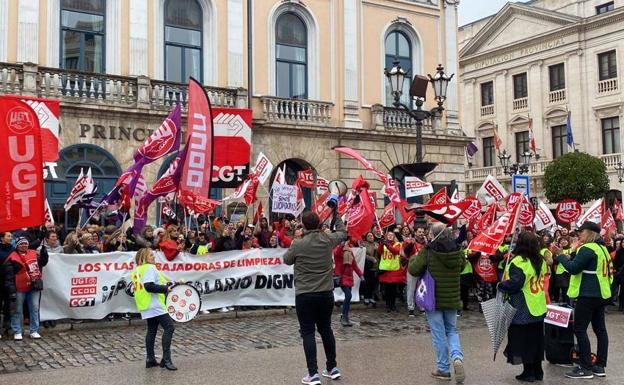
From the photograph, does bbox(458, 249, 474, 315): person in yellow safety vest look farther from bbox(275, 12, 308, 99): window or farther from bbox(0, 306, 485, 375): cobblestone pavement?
bbox(275, 12, 308, 99): window

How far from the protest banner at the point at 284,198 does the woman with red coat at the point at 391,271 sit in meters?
2.79

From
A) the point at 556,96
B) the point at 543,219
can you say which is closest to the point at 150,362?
the point at 543,219

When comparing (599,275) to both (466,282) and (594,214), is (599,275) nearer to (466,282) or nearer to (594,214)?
(466,282)

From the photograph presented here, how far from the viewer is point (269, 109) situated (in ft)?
76.4

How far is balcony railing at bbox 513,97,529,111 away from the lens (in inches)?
1945

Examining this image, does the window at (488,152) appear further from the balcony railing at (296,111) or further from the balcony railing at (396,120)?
the balcony railing at (296,111)

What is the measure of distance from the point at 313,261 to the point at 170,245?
6.26 m

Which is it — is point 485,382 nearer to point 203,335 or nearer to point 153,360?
point 153,360

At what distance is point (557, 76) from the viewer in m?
48.1

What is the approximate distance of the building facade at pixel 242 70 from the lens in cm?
1992

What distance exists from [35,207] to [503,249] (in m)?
9.11

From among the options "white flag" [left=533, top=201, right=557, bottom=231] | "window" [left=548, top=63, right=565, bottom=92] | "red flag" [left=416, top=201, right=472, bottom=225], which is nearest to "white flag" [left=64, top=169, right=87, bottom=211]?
"red flag" [left=416, top=201, right=472, bottom=225]

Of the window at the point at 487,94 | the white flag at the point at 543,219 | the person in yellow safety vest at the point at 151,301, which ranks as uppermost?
the window at the point at 487,94

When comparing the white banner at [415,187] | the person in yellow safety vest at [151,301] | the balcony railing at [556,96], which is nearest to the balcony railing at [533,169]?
the balcony railing at [556,96]
